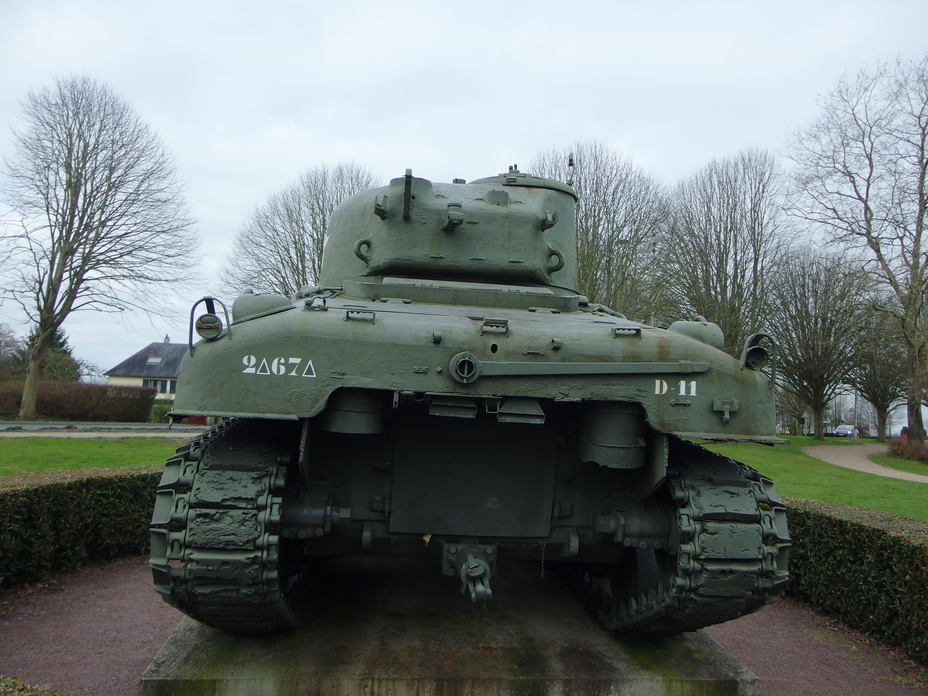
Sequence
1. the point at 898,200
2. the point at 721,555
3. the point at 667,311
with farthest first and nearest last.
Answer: the point at 667,311, the point at 898,200, the point at 721,555

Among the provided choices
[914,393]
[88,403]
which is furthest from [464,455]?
[88,403]

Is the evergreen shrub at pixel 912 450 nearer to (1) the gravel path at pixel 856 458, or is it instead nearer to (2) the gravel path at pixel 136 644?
(1) the gravel path at pixel 856 458

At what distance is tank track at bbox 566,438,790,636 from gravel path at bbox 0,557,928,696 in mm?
1413

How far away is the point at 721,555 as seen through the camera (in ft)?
13.3

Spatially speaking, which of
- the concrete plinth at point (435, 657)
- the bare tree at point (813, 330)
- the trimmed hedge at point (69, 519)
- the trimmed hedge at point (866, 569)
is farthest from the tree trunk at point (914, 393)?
the trimmed hedge at point (69, 519)

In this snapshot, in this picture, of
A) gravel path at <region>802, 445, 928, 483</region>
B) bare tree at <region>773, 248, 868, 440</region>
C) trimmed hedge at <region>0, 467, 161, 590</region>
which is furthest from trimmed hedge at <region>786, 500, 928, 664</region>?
bare tree at <region>773, 248, 868, 440</region>

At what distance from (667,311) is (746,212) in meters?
4.86

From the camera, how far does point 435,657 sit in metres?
4.98

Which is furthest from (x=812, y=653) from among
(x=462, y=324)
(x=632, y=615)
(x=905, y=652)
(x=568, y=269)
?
(x=462, y=324)

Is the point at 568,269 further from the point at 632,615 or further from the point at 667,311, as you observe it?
the point at 667,311

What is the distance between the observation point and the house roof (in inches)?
1970

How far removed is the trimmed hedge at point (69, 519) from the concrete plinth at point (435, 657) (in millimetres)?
2536

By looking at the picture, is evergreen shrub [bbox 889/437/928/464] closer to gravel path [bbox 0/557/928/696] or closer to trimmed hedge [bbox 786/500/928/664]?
trimmed hedge [bbox 786/500/928/664]

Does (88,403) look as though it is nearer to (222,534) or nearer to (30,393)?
(30,393)
